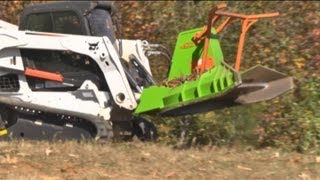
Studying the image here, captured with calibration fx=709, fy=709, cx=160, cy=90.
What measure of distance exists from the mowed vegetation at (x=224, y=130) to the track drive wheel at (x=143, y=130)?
25 cm

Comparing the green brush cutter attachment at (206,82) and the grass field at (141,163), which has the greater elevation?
the green brush cutter attachment at (206,82)

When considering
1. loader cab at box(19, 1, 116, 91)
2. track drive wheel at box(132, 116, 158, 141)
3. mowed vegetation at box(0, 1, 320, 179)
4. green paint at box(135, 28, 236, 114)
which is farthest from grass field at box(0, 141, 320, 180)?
track drive wheel at box(132, 116, 158, 141)

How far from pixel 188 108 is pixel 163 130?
1.86m

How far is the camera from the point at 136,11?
50.8 ft

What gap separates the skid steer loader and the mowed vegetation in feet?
A: 2.08

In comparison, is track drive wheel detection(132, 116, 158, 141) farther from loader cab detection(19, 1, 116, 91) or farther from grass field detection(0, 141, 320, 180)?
grass field detection(0, 141, 320, 180)

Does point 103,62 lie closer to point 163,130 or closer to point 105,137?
point 105,137

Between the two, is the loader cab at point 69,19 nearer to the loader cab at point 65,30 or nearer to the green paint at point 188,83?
the loader cab at point 65,30

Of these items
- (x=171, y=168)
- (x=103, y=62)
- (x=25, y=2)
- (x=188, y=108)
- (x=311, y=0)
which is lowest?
(x=171, y=168)

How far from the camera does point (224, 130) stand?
10836 millimetres

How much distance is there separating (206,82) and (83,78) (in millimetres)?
1889

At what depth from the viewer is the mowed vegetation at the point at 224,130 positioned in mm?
7660

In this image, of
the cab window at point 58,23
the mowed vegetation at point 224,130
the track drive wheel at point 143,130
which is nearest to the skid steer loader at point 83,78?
the cab window at point 58,23

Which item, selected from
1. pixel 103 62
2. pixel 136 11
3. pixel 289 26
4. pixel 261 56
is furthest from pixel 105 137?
pixel 136 11
